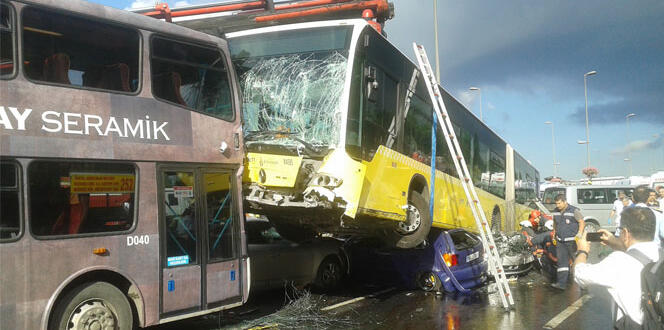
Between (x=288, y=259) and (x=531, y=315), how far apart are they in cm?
397

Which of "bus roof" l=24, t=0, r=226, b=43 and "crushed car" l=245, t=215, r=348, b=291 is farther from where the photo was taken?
"crushed car" l=245, t=215, r=348, b=291

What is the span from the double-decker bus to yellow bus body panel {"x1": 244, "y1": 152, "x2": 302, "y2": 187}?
22 centimetres

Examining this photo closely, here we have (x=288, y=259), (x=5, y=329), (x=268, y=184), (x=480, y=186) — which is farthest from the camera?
(x=480, y=186)

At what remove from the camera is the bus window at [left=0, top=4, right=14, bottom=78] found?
519 centimetres

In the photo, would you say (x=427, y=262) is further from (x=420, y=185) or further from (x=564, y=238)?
(x=564, y=238)

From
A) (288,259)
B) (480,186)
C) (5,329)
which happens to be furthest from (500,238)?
(5,329)

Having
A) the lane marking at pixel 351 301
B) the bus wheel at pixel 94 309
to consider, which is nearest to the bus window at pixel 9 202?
the bus wheel at pixel 94 309

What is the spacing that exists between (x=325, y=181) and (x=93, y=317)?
10.2 feet

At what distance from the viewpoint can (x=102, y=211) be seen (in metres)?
5.80

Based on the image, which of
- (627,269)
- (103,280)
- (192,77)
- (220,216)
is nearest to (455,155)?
(220,216)

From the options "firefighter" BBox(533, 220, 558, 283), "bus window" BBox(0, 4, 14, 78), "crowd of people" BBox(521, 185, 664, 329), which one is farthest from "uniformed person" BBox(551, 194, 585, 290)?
"bus window" BBox(0, 4, 14, 78)

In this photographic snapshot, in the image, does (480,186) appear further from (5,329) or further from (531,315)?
(5,329)

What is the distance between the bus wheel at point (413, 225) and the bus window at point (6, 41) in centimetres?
592

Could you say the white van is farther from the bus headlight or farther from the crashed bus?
the bus headlight
